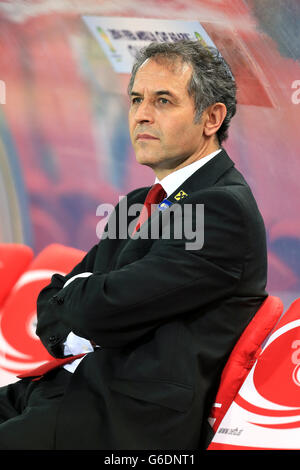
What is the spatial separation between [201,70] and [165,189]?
432mm

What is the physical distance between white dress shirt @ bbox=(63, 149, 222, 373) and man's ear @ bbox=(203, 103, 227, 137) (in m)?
0.08

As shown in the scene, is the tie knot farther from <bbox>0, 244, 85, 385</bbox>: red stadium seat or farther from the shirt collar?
<bbox>0, 244, 85, 385</bbox>: red stadium seat

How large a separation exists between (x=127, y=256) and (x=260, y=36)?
254cm

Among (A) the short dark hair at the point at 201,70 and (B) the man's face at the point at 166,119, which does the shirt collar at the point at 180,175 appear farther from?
(A) the short dark hair at the point at 201,70

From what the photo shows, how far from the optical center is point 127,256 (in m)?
1.91

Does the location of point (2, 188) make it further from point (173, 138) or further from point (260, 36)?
point (173, 138)

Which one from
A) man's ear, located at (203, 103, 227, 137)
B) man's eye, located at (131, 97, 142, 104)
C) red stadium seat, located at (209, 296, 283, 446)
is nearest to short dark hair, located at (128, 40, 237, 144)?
man's ear, located at (203, 103, 227, 137)

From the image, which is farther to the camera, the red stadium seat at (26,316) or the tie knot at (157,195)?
the red stadium seat at (26,316)

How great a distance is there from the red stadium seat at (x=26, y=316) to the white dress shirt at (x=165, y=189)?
87 centimetres

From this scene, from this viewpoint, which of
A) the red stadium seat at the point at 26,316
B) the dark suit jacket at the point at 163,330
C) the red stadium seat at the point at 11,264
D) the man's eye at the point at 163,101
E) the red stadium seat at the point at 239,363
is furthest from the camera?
the red stadium seat at the point at 11,264

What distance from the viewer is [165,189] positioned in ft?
6.86

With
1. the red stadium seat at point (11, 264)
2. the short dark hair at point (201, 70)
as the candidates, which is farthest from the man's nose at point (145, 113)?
the red stadium seat at point (11, 264)

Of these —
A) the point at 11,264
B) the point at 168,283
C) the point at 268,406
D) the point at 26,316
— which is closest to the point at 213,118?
the point at 168,283

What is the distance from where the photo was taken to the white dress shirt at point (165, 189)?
1.98 m
